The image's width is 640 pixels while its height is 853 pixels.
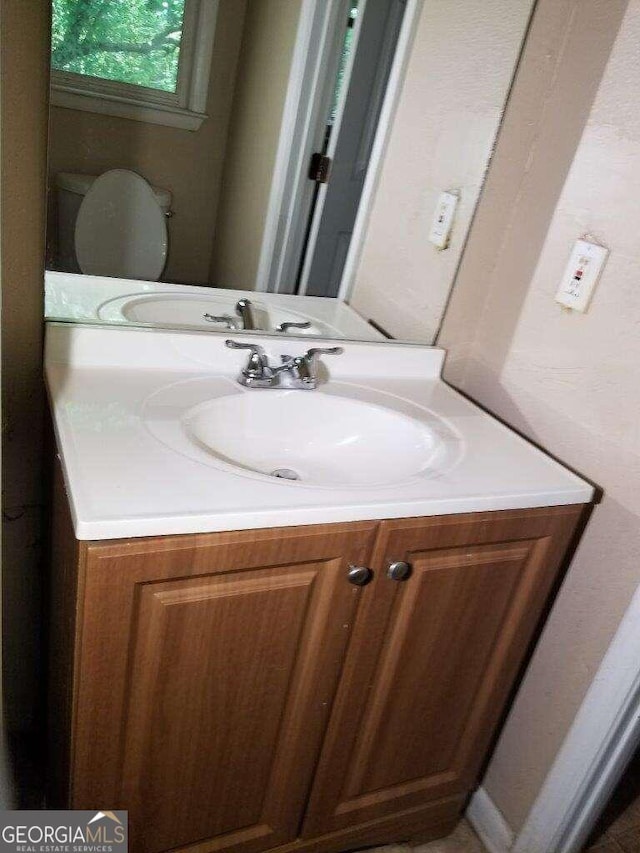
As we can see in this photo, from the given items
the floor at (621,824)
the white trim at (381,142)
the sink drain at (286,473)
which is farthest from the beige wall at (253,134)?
the floor at (621,824)

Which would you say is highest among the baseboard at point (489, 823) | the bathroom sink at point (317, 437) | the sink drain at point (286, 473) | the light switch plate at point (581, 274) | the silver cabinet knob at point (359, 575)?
the light switch plate at point (581, 274)

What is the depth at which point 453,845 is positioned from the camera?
136 cm

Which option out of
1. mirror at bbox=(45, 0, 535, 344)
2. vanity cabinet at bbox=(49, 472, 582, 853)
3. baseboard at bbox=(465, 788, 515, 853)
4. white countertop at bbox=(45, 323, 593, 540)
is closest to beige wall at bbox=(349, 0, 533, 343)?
mirror at bbox=(45, 0, 535, 344)

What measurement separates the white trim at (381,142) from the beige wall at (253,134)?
214 mm

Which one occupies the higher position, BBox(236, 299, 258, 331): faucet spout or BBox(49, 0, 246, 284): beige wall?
BBox(49, 0, 246, 284): beige wall

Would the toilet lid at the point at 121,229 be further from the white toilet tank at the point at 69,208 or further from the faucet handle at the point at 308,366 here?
the faucet handle at the point at 308,366

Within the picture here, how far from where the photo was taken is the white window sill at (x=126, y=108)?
3.21 ft

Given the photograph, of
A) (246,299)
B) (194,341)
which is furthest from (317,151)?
(194,341)

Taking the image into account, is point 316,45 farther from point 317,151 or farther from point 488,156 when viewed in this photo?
point 488,156

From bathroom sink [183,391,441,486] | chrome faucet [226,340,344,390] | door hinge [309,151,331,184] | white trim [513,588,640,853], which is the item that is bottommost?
white trim [513,588,640,853]

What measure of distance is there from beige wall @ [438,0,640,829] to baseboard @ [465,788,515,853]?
0.02 metres

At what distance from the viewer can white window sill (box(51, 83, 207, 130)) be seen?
38.5 inches

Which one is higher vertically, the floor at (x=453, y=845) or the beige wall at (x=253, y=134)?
the beige wall at (x=253, y=134)

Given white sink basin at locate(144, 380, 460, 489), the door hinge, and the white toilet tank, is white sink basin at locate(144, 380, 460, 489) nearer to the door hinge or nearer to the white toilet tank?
the white toilet tank
